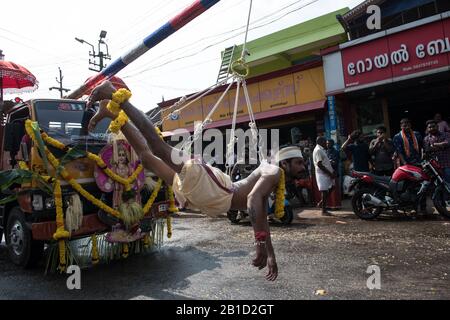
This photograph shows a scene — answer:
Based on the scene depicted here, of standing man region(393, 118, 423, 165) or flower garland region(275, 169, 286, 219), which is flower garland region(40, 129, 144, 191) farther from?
standing man region(393, 118, 423, 165)

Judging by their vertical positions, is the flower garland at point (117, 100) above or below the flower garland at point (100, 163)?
above

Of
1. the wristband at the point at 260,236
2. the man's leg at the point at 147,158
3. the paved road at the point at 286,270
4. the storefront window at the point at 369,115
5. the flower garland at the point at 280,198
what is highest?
the storefront window at the point at 369,115

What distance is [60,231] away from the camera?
183 inches

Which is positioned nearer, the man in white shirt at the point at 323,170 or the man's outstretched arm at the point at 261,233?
the man's outstretched arm at the point at 261,233

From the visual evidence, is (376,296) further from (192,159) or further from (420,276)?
(192,159)

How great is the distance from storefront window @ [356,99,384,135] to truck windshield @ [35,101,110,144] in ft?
28.5

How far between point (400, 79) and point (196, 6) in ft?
22.7

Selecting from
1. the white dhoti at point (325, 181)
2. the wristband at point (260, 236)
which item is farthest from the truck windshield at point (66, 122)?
the white dhoti at point (325, 181)

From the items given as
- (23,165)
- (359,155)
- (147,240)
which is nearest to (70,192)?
(23,165)

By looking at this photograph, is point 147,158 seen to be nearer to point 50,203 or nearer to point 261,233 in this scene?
point 261,233

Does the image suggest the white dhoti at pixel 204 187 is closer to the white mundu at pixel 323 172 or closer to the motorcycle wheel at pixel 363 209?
the motorcycle wheel at pixel 363 209

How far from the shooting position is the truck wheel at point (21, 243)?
5.11m

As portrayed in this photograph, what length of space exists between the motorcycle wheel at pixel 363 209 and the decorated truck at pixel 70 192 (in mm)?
4006

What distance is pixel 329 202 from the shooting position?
9.34 m
